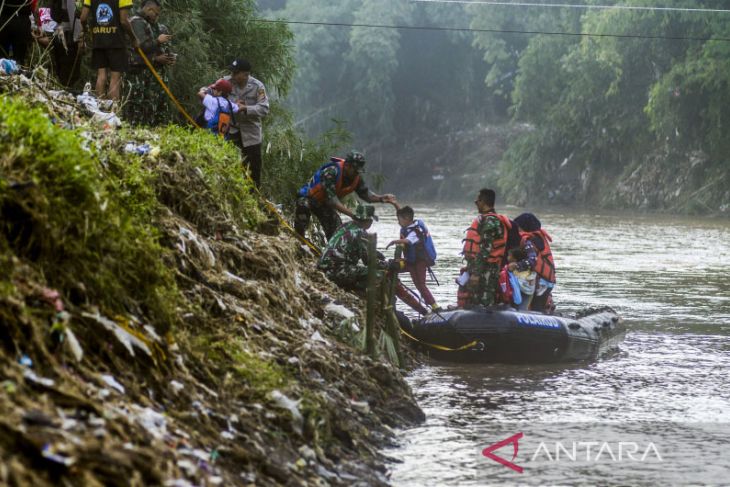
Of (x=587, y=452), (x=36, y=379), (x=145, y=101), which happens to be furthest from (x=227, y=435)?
(x=145, y=101)

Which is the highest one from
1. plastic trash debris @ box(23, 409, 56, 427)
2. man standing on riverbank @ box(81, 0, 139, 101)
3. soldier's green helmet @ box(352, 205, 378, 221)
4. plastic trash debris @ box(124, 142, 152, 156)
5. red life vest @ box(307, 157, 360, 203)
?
man standing on riverbank @ box(81, 0, 139, 101)

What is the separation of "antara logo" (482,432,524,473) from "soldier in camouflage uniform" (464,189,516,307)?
144 inches

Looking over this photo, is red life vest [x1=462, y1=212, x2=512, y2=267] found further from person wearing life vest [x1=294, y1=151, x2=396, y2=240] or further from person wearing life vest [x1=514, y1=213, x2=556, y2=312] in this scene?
person wearing life vest [x1=294, y1=151, x2=396, y2=240]

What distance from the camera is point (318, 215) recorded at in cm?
1401

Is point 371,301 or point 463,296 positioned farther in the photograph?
point 463,296

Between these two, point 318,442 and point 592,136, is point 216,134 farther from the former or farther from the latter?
point 592,136

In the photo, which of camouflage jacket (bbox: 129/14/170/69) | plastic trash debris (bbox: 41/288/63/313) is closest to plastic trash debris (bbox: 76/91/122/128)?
camouflage jacket (bbox: 129/14/170/69)

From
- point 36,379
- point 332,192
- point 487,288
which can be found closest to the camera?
point 36,379

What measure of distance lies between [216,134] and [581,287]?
951 centimetres

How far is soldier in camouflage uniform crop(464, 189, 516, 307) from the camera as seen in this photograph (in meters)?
12.6

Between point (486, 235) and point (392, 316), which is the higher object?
point (486, 235)

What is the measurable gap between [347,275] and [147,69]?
11.7 ft

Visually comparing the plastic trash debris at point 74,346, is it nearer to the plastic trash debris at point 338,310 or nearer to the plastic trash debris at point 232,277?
the plastic trash debris at point 232,277

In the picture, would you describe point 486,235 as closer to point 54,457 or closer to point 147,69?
point 147,69
